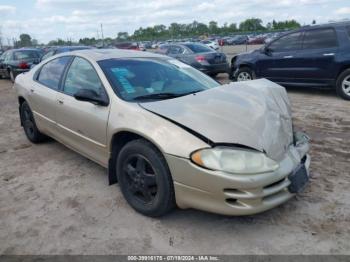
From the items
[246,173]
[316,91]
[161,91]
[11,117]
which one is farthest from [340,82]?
[11,117]

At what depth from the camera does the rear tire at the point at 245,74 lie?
31.6 ft

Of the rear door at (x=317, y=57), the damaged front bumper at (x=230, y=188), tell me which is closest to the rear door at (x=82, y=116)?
the damaged front bumper at (x=230, y=188)

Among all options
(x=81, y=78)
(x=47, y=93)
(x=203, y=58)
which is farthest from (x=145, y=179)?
(x=203, y=58)

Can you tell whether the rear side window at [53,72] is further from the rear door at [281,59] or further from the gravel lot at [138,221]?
the rear door at [281,59]

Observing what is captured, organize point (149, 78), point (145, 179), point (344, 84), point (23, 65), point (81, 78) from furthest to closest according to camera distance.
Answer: point (23, 65), point (344, 84), point (81, 78), point (149, 78), point (145, 179)

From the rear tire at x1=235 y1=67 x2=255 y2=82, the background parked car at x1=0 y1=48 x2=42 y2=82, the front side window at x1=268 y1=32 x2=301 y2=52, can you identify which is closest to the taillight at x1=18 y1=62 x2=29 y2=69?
the background parked car at x1=0 y1=48 x2=42 y2=82

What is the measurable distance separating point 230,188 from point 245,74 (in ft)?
25.3

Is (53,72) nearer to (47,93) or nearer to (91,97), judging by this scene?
(47,93)

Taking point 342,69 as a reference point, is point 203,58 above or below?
above

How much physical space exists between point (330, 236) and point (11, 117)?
7255 millimetres

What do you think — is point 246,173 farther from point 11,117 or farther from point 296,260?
point 11,117

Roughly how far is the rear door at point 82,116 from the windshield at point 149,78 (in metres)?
0.20

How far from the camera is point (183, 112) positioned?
115 inches

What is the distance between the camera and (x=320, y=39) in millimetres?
8008
